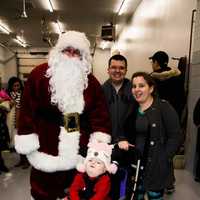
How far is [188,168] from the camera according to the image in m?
4.52

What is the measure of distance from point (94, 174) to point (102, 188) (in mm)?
117

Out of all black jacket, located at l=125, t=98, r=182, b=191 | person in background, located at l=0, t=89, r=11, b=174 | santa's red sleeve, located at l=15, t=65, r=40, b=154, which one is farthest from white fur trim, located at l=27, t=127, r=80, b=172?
person in background, located at l=0, t=89, r=11, b=174

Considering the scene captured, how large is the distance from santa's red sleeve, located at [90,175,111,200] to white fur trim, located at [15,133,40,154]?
0.55 meters

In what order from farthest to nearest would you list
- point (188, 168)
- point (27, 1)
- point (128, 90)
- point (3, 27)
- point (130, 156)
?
point (3, 27) < point (27, 1) < point (188, 168) < point (128, 90) < point (130, 156)

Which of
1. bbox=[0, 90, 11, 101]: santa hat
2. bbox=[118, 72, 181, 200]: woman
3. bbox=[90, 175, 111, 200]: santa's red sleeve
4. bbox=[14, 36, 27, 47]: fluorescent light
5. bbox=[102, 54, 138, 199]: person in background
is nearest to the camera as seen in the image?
bbox=[90, 175, 111, 200]: santa's red sleeve

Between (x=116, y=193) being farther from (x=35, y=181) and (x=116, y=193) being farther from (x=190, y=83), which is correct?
(x=190, y=83)

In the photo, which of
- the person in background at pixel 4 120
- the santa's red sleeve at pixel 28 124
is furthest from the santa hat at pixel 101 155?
the person in background at pixel 4 120

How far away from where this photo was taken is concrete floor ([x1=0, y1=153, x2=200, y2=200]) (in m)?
3.51

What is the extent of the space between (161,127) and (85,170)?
651 mm

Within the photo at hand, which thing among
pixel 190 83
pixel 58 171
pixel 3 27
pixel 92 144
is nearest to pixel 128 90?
pixel 92 144

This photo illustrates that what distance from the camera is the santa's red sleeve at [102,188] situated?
2.11 meters

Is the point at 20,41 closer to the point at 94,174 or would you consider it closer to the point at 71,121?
the point at 71,121

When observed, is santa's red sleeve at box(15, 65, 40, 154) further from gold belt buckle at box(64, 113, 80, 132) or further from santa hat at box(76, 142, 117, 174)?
santa hat at box(76, 142, 117, 174)

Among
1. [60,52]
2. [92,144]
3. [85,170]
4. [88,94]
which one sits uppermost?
[60,52]
